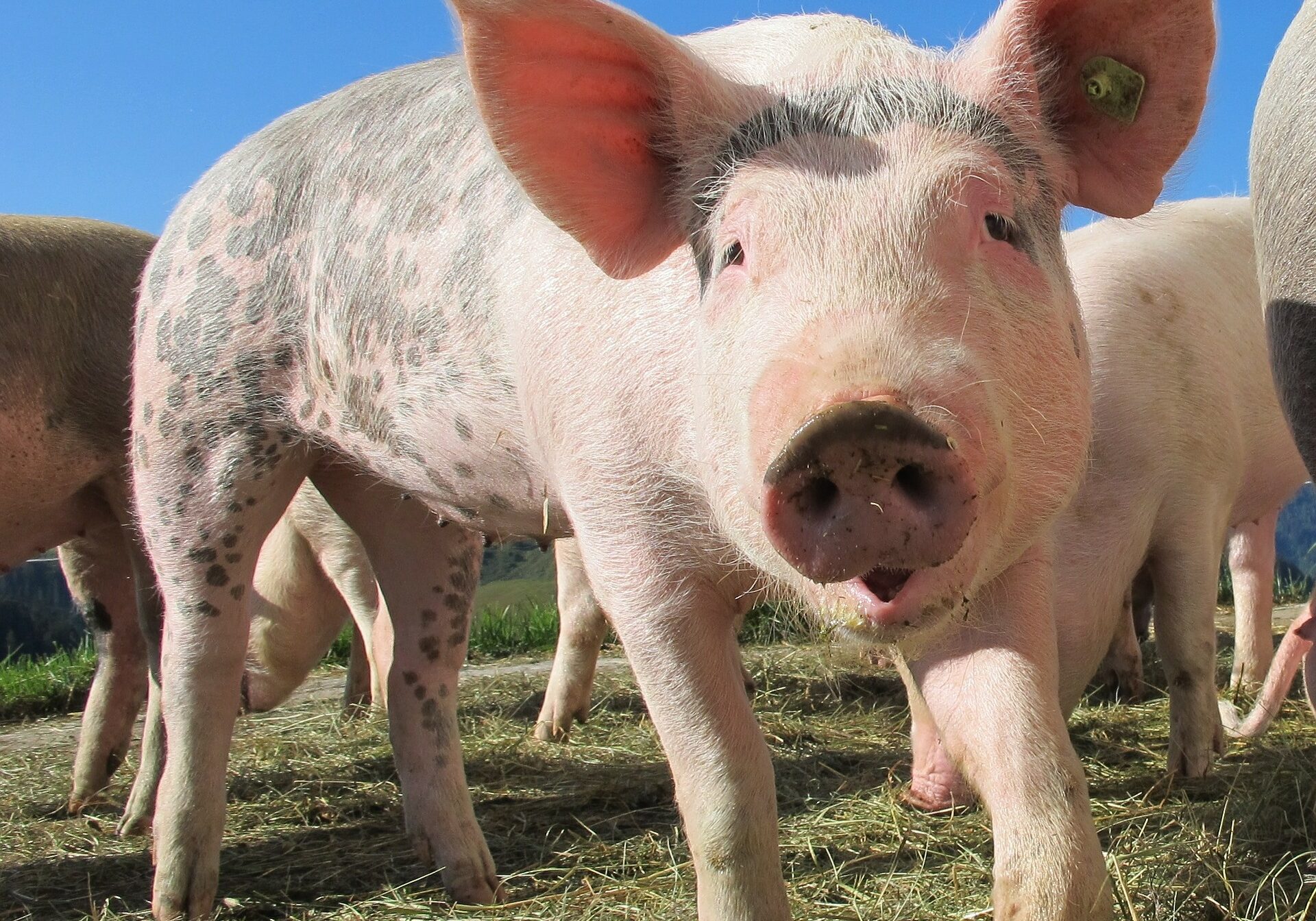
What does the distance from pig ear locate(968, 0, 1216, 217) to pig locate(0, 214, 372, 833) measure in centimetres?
353

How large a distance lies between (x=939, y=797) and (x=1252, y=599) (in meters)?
3.14

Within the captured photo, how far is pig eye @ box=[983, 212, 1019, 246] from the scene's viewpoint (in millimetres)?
2129

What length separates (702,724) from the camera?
254 centimetres

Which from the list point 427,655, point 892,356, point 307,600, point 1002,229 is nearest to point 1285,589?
point 307,600

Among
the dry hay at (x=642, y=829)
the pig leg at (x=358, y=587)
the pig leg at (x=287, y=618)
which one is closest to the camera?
the dry hay at (x=642, y=829)

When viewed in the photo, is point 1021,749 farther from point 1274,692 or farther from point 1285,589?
point 1285,589

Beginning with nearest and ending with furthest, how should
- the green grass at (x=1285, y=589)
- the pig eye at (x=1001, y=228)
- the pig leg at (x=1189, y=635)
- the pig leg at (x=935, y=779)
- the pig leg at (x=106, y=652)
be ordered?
the pig eye at (x=1001, y=228) < the pig leg at (x=935, y=779) < the pig leg at (x=1189, y=635) < the pig leg at (x=106, y=652) < the green grass at (x=1285, y=589)

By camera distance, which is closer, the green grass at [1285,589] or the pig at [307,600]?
the pig at [307,600]

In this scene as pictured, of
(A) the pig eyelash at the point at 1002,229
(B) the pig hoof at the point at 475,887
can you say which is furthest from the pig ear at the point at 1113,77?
(B) the pig hoof at the point at 475,887

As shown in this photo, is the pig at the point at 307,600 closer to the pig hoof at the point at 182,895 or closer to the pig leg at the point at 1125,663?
the pig hoof at the point at 182,895

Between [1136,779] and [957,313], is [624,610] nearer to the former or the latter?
[957,313]

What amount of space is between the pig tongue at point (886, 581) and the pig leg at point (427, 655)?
2037 millimetres

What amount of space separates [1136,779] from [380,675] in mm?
3614

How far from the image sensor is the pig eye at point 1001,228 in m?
2.13
